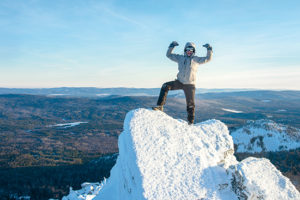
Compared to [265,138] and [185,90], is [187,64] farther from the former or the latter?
[265,138]

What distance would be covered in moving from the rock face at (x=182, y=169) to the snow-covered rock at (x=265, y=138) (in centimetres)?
7743

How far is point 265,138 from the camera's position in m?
82.4

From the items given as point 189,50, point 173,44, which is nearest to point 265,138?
point 189,50

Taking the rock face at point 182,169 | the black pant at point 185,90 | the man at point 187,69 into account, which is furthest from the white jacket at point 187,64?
the rock face at point 182,169

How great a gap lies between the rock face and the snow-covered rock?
254 feet

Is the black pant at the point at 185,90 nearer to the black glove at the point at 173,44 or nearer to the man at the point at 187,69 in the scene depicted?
the man at the point at 187,69

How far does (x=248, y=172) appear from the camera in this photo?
866cm

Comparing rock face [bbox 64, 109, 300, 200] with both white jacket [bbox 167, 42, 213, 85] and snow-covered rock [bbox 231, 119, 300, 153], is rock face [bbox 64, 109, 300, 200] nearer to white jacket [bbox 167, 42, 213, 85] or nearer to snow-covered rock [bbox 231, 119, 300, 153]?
white jacket [bbox 167, 42, 213, 85]

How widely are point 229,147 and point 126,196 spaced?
571 centimetres

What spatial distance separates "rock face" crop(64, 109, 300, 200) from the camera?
7.76m

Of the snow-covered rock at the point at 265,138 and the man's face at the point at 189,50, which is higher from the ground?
the man's face at the point at 189,50

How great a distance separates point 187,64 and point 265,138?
85.7 meters

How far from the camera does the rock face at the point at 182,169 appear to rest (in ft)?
25.5

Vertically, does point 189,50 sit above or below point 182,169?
above
